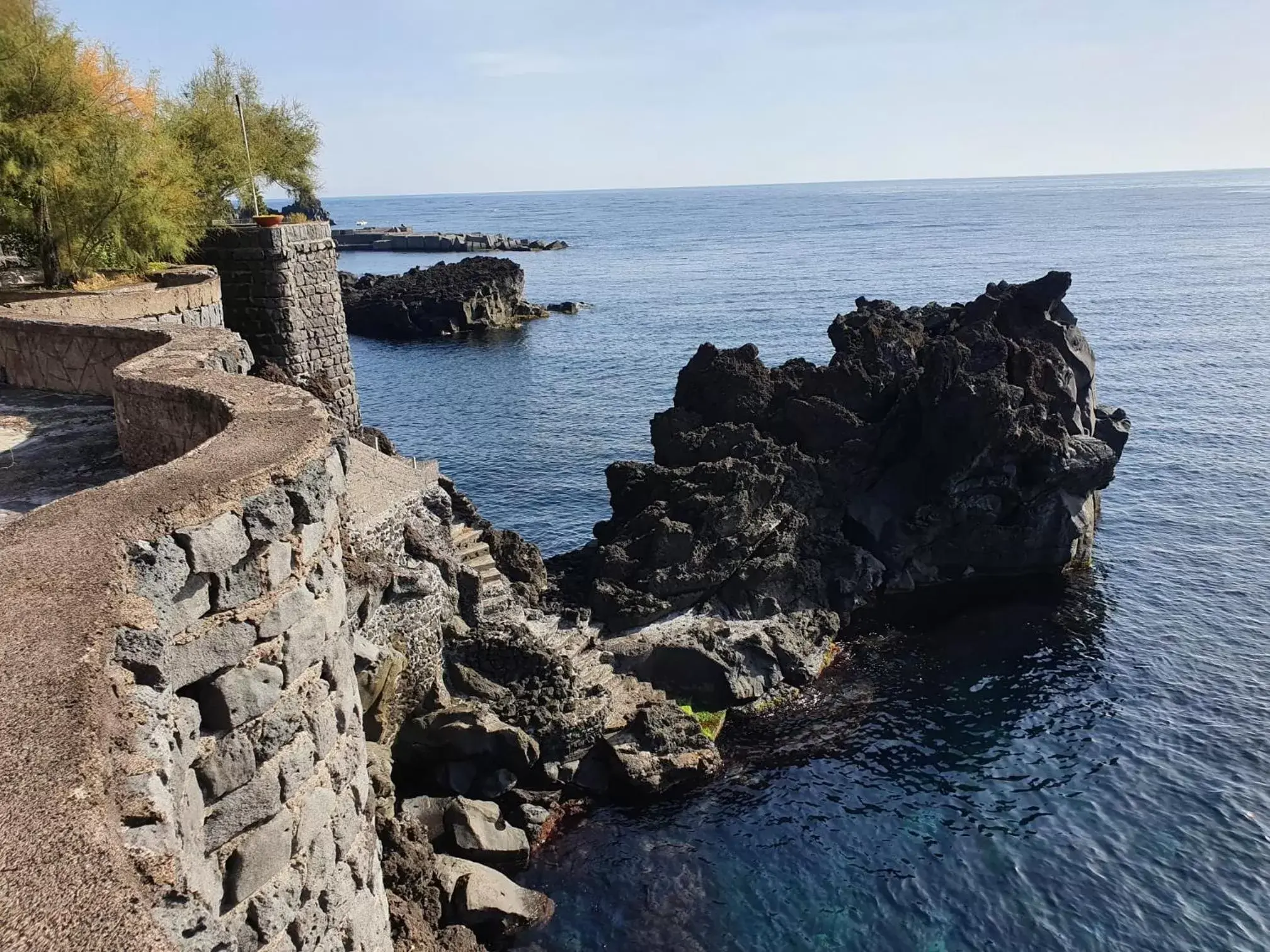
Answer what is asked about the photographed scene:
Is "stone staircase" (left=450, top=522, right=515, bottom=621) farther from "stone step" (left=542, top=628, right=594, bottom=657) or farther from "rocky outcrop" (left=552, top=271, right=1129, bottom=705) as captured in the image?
"rocky outcrop" (left=552, top=271, right=1129, bottom=705)

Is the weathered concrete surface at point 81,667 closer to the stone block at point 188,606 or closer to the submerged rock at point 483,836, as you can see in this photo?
the stone block at point 188,606

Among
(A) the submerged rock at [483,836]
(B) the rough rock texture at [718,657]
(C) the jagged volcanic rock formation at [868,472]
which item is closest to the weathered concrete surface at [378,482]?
(A) the submerged rock at [483,836]

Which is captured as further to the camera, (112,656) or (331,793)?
(331,793)

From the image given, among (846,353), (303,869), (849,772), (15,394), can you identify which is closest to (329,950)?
(303,869)

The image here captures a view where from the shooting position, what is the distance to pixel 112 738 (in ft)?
17.8

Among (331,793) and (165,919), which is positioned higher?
(165,919)

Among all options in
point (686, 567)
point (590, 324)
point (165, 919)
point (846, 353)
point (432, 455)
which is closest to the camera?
point (165, 919)

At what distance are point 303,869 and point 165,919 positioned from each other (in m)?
3.13

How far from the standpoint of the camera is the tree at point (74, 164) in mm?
24406

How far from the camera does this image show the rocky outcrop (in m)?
33.7

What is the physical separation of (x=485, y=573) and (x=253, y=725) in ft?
74.6

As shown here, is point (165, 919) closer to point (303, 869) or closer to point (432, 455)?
point (303, 869)

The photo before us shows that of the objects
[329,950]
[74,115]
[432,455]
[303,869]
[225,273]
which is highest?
[74,115]

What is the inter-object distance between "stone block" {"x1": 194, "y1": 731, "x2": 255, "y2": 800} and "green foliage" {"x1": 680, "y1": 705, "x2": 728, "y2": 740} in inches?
866
